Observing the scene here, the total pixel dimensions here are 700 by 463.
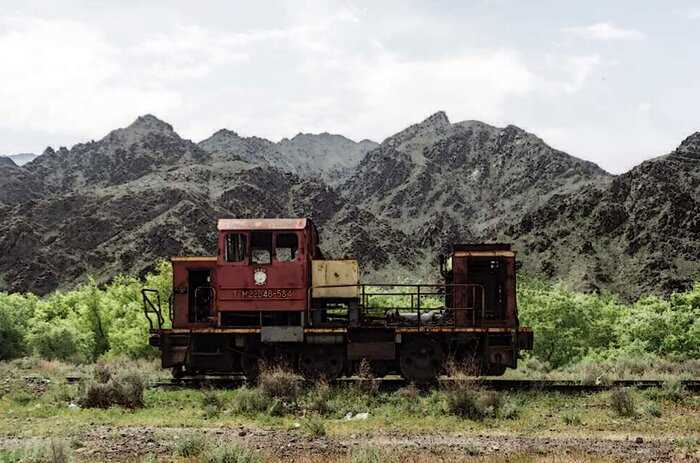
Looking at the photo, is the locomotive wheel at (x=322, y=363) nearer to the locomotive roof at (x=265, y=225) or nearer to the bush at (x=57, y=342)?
the locomotive roof at (x=265, y=225)

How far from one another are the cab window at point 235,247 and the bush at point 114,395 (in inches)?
154

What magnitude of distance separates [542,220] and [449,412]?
10399cm

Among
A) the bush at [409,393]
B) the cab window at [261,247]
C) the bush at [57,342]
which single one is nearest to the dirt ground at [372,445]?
the bush at [409,393]

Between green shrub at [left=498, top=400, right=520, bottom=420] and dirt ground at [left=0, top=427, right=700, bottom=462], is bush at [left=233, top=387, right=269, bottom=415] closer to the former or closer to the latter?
dirt ground at [left=0, top=427, right=700, bottom=462]

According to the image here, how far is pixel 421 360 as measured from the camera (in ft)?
58.5

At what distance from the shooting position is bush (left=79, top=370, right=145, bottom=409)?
15.5 m

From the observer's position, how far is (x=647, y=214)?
102562mm

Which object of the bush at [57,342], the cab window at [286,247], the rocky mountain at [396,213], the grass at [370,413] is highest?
the rocky mountain at [396,213]

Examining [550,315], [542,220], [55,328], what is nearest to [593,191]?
[542,220]

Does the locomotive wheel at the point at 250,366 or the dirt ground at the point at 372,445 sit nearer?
the dirt ground at the point at 372,445

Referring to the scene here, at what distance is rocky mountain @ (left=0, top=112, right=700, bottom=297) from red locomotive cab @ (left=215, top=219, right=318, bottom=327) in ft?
255

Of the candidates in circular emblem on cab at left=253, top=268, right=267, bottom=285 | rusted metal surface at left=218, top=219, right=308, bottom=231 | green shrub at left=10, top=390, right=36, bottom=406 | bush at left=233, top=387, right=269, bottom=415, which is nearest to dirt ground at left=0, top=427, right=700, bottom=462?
bush at left=233, top=387, right=269, bottom=415

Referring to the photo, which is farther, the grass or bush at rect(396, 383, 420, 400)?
bush at rect(396, 383, 420, 400)

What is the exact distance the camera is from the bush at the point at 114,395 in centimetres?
1549
